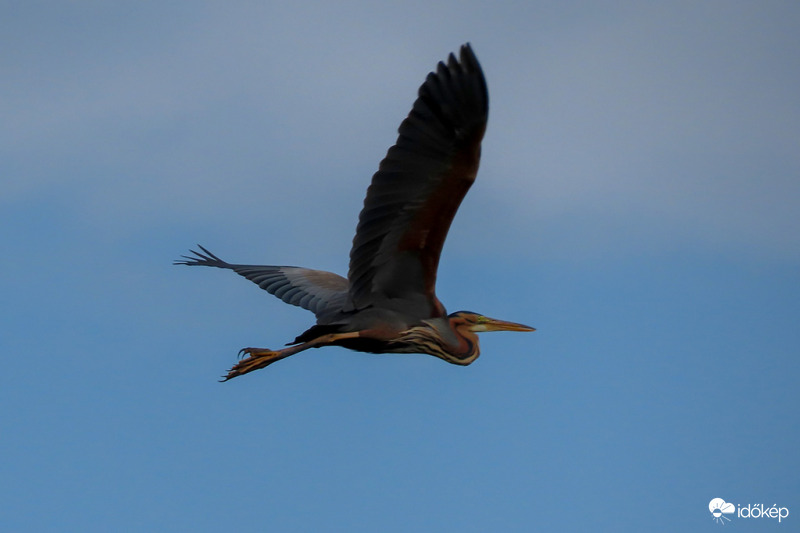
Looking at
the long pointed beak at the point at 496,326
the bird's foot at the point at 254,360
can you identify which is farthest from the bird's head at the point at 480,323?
the bird's foot at the point at 254,360

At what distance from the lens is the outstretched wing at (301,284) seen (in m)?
12.6

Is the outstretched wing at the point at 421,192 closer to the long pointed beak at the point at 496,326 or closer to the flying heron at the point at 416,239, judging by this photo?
the flying heron at the point at 416,239

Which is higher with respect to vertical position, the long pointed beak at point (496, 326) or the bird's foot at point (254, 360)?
the long pointed beak at point (496, 326)

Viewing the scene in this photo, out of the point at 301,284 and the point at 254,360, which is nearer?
the point at 254,360

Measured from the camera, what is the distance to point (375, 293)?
11.1 metres

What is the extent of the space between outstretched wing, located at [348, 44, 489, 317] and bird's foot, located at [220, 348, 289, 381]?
969mm

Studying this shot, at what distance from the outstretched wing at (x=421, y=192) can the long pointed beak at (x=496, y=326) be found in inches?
37.6

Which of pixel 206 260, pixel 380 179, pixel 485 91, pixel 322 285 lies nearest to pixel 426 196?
pixel 380 179

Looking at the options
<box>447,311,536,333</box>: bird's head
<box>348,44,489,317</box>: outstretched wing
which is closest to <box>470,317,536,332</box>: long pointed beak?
<box>447,311,536,333</box>: bird's head

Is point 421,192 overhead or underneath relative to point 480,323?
overhead

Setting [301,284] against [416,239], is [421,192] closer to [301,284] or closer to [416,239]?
[416,239]

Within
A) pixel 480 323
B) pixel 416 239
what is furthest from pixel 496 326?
pixel 416 239

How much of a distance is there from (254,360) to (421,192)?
8.15 ft

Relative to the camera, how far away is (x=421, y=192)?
10242 mm
